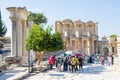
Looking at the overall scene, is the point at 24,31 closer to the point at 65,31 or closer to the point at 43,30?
the point at 43,30

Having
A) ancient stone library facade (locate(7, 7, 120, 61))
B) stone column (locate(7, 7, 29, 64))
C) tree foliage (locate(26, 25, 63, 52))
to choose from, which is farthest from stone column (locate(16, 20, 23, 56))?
ancient stone library facade (locate(7, 7, 120, 61))

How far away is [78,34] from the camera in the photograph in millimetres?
60688

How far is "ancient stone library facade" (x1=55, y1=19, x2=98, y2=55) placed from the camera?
60.0 m

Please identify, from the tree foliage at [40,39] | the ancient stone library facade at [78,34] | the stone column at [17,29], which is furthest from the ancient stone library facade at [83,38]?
the tree foliage at [40,39]

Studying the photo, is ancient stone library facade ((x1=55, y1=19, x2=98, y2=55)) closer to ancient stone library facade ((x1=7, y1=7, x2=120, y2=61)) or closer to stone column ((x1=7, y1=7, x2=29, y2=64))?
ancient stone library facade ((x1=7, y1=7, x2=120, y2=61))

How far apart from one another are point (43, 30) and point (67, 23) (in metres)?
35.0

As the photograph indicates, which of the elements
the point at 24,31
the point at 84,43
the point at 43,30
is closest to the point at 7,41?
the point at 84,43

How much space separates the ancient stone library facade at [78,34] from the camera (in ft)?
197

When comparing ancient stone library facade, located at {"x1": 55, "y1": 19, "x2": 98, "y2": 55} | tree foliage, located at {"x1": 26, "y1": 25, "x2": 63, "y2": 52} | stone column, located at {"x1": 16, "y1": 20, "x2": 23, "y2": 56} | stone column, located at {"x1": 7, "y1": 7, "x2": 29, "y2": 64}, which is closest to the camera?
tree foliage, located at {"x1": 26, "y1": 25, "x2": 63, "y2": 52}

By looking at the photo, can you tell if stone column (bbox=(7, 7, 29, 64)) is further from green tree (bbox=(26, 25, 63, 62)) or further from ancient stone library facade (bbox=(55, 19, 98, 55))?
ancient stone library facade (bbox=(55, 19, 98, 55))

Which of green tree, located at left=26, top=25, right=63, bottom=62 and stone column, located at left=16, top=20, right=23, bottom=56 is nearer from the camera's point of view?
green tree, located at left=26, top=25, right=63, bottom=62

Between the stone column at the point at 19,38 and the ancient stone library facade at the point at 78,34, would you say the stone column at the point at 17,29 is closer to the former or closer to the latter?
the stone column at the point at 19,38

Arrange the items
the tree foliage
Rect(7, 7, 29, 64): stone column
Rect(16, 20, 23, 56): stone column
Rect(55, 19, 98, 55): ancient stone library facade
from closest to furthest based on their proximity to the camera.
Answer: the tree foliage, Rect(7, 7, 29, 64): stone column, Rect(16, 20, 23, 56): stone column, Rect(55, 19, 98, 55): ancient stone library facade

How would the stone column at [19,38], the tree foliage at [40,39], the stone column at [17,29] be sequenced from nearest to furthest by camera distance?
the tree foliage at [40,39] < the stone column at [17,29] < the stone column at [19,38]
